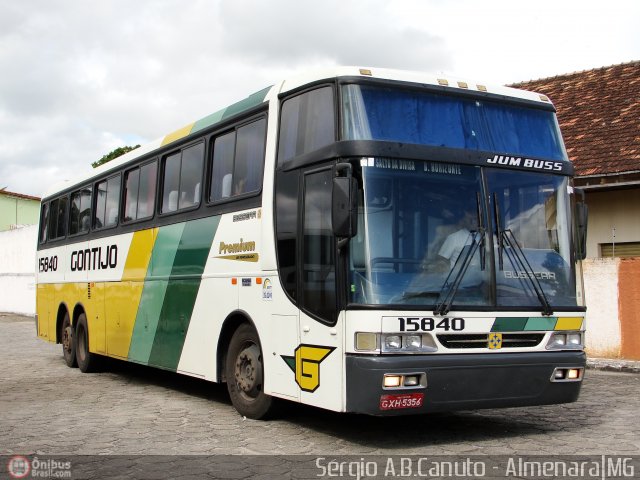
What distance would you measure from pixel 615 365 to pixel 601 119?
6.43m

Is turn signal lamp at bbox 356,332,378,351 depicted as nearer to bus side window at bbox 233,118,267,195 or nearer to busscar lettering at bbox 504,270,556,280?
busscar lettering at bbox 504,270,556,280

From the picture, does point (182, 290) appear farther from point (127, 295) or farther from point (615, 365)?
point (615, 365)

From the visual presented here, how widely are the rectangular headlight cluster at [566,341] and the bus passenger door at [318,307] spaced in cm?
207

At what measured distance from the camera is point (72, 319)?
15.1 metres

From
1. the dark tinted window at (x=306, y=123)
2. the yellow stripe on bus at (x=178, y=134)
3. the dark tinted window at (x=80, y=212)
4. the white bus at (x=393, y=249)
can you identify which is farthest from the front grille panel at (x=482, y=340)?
the dark tinted window at (x=80, y=212)

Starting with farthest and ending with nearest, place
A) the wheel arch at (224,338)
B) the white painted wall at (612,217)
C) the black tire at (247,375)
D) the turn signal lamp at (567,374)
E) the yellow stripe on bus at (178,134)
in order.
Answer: the white painted wall at (612,217)
the yellow stripe on bus at (178,134)
the wheel arch at (224,338)
the black tire at (247,375)
the turn signal lamp at (567,374)

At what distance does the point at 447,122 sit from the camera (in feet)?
25.3

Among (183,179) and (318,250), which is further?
(183,179)

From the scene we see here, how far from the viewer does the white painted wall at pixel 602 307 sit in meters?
14.6

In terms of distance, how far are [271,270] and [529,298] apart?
2469mm

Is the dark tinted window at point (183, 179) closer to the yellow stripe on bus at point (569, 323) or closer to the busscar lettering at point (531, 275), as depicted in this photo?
the busscar lettering at point (531, 275)

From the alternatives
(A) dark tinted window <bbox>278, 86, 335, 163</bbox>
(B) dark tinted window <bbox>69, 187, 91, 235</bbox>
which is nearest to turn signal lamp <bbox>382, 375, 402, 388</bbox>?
(A) dark tinted window <bbox>278, 86, 335, 163</bbox>

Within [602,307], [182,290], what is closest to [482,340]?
[182,290]

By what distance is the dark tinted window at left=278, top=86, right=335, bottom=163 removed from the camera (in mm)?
7539
